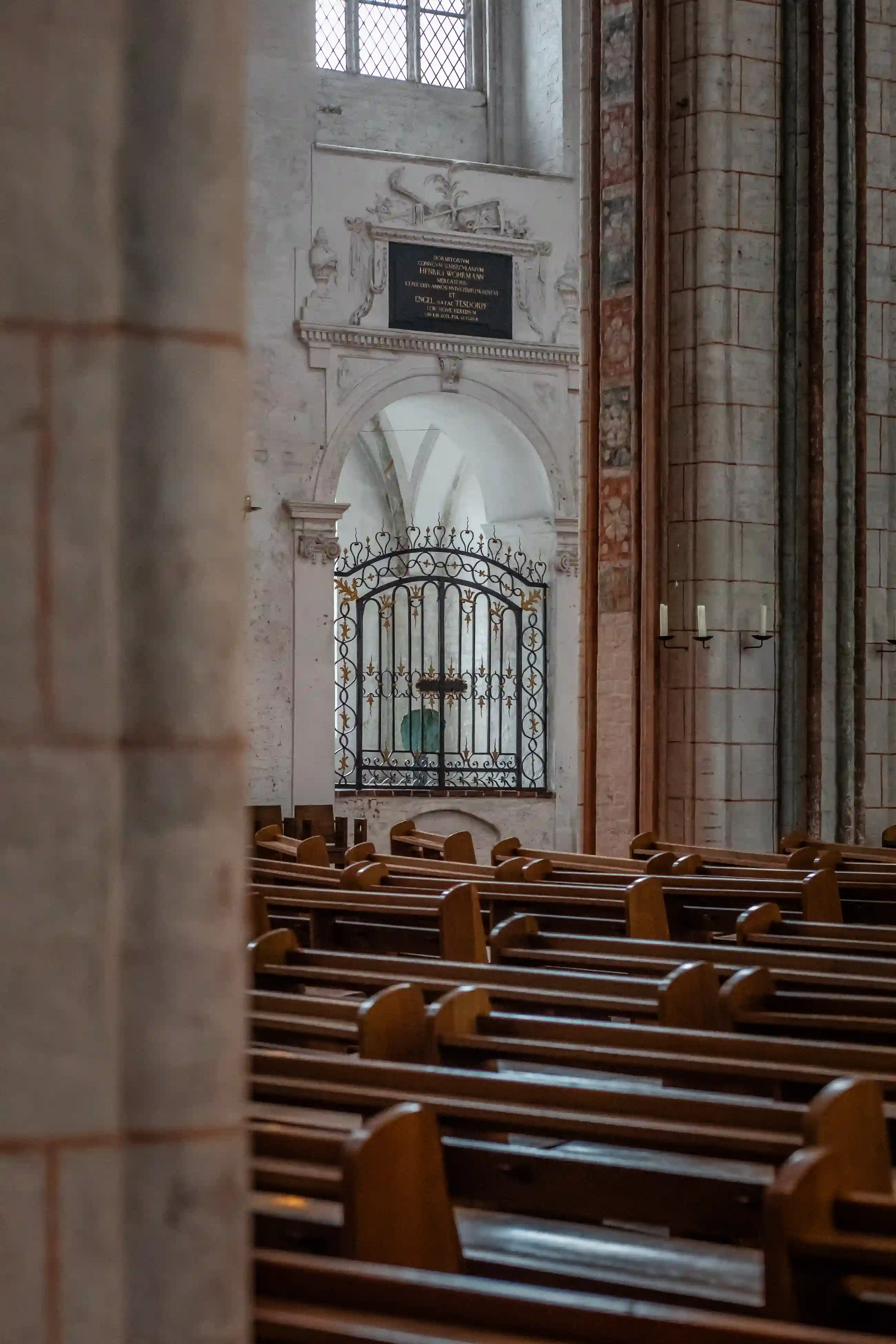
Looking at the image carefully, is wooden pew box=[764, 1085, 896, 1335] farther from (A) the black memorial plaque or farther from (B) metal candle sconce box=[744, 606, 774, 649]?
(A) the black memorial plaque

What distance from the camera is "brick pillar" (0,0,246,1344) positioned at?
1.80m

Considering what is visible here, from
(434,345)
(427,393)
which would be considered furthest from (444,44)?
(427,393)

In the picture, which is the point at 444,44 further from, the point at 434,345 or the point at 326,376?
the point at 326,376

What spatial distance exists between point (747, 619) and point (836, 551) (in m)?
0.70

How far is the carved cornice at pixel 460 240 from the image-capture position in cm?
1550

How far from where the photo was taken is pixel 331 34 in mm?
17062

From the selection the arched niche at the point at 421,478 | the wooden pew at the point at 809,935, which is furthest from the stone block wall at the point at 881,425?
the arched niche at the point at 421,478

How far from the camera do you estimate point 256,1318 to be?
81.0 inches

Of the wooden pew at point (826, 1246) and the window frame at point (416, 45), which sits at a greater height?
the window frame at point (416, 45)

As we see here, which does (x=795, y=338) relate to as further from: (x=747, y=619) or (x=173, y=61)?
(x=173, y=61)

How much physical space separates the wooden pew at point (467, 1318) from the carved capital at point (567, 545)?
14157mm

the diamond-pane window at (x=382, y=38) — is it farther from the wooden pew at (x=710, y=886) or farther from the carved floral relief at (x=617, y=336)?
the wooden pew at (x=710, y=886)

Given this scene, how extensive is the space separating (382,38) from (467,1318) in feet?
54.9

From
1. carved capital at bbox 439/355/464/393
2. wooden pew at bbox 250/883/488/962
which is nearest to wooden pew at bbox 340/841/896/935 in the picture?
wooden pew at bbox 250/883/488/962
